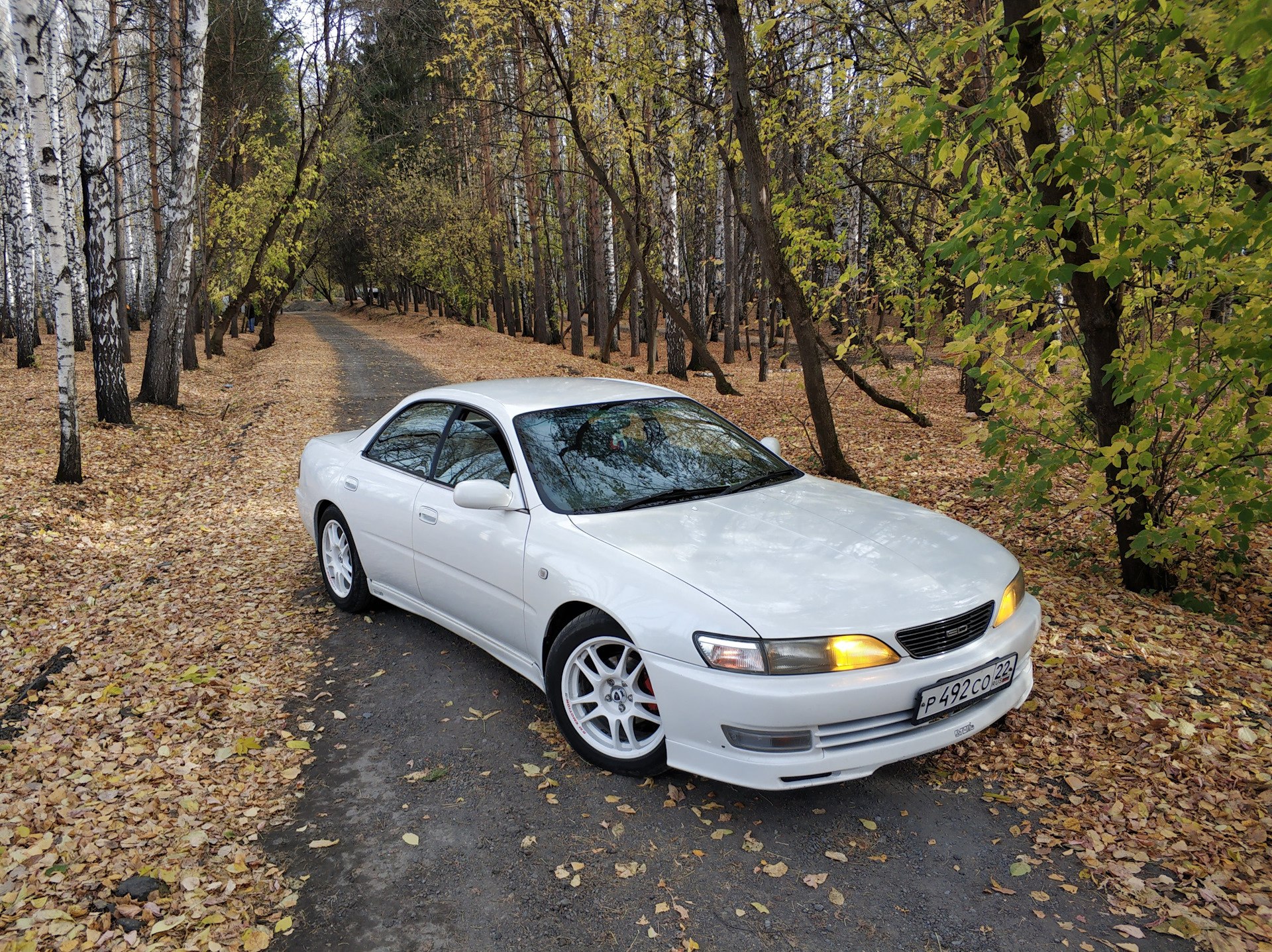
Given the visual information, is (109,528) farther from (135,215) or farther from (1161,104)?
(135,215)

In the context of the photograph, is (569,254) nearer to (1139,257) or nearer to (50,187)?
(50,187)

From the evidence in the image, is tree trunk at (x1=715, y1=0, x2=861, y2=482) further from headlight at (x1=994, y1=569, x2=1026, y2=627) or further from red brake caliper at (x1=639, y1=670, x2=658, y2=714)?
red brake caliper at (x1=639, y1=670, x2=658, y2=714)

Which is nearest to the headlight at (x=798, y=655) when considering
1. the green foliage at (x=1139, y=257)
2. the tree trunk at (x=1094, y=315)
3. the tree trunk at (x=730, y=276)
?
the green foliage at (x=1139, y=257)

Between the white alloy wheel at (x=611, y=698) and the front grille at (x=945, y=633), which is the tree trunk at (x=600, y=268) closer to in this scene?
the white alloy wheel at (x=611, y=698)

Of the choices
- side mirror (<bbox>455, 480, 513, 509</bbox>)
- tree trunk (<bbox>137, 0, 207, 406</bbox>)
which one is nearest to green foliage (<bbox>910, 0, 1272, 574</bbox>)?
side mirror (<bbox>455, 480, 513, 509</bbox>)

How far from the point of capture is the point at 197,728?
409 cm

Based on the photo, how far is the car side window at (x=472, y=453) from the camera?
13.8 ft

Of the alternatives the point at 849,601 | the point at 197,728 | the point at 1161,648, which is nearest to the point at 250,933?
the point at 197,728

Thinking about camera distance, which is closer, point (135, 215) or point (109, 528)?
point (109, 528)

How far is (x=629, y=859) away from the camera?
298 centimetres

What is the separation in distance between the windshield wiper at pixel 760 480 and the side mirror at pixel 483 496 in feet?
3.61

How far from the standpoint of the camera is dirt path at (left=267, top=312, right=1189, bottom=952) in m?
2.64

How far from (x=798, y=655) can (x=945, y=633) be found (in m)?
0.64

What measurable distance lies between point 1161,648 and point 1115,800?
1592mm
